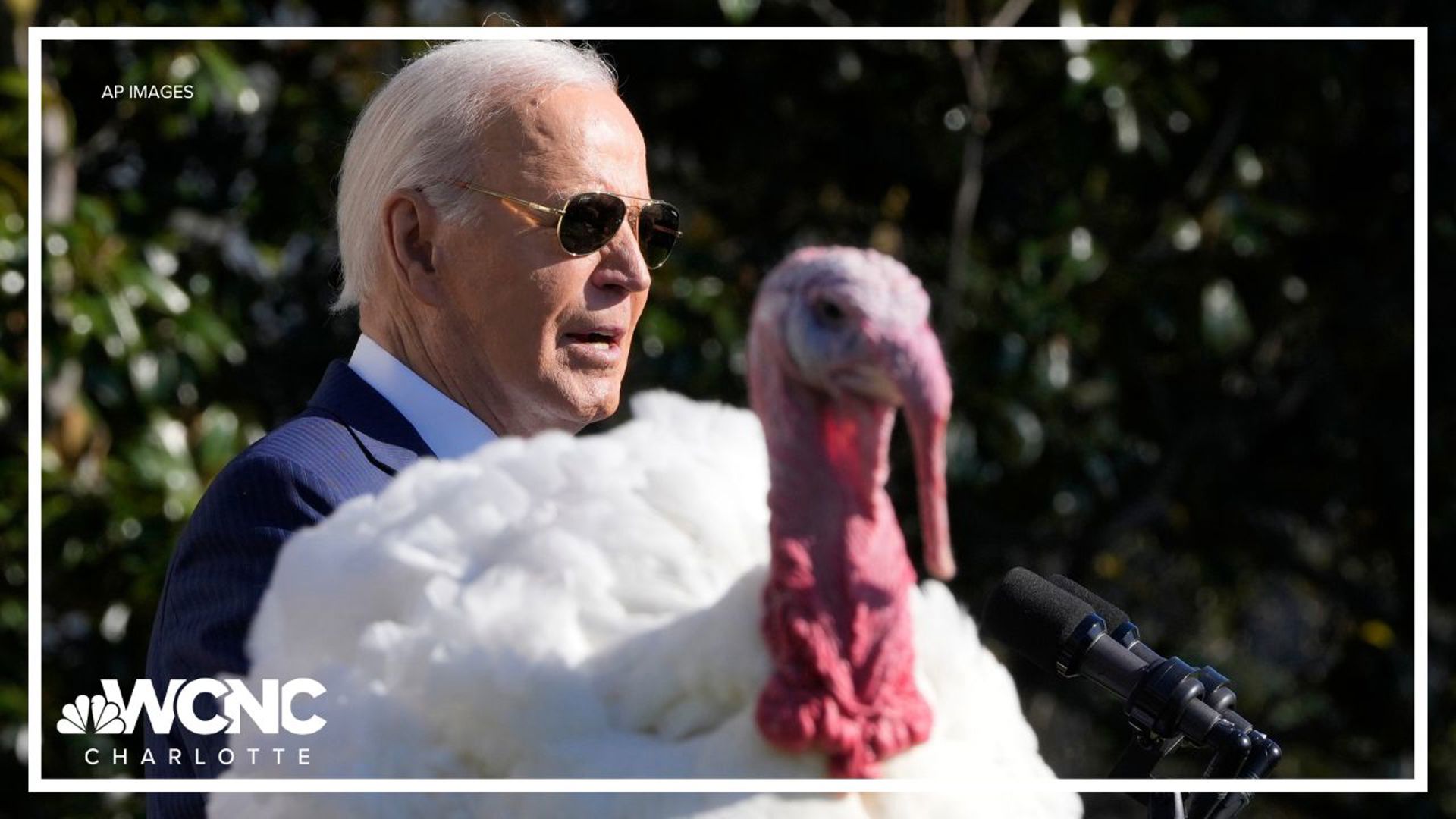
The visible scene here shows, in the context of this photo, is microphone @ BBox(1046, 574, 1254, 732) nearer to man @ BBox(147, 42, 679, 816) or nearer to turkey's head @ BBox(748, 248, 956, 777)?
turkey's head @ BBox(748, 248, 956, 777)

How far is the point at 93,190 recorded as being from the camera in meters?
2.48

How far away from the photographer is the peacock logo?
5.65 feet

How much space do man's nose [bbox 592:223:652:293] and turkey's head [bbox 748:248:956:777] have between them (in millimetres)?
376

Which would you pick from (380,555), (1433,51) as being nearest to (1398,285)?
(1433,51)

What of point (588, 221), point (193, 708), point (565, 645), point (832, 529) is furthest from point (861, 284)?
point (193, 708)

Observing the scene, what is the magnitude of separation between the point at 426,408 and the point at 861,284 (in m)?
0.60

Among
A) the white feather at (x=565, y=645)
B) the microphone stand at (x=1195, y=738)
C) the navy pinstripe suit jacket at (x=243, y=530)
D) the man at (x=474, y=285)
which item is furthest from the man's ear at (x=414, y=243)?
the microphone stand at (x=1195, y=738)

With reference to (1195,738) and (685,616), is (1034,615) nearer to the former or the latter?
(1195,738)

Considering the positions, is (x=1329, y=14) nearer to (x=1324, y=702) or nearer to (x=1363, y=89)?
(x=1363, y=89)

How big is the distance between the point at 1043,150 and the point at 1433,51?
67 cm

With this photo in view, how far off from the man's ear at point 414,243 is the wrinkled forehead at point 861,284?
521 mm

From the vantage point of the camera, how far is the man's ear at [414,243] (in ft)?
5.12

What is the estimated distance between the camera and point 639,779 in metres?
1.17

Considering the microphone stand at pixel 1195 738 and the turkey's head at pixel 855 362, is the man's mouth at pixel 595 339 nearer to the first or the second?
the turkey's head at pixel 855 362
